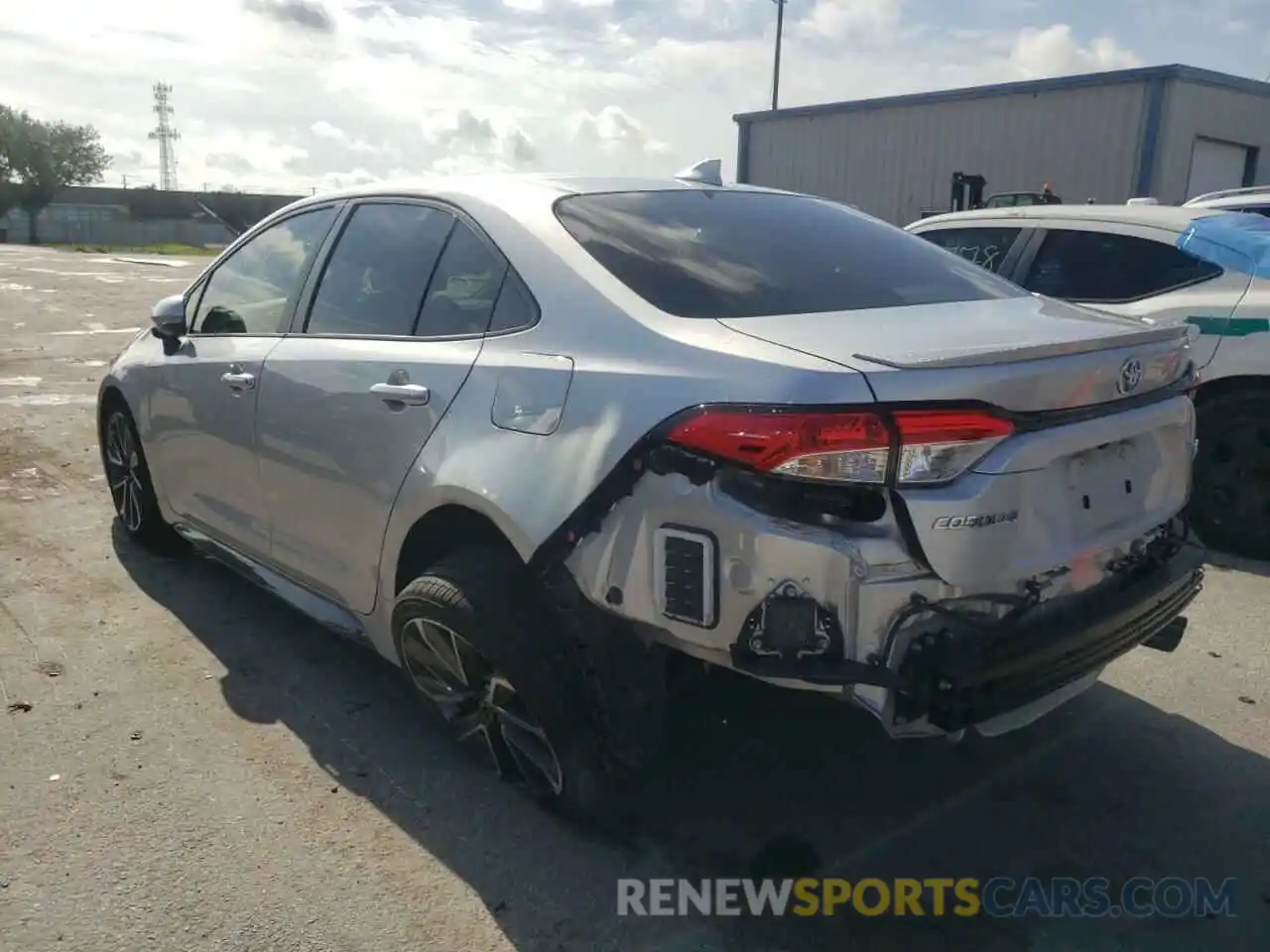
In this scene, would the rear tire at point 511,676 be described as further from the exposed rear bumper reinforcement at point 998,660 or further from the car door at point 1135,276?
the car door at point 1135,276

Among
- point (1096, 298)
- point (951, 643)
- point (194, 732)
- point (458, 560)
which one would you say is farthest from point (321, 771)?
point (1096, 298)

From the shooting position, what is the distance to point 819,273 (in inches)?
116

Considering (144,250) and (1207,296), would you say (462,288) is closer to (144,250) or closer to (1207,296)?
(1207,296)

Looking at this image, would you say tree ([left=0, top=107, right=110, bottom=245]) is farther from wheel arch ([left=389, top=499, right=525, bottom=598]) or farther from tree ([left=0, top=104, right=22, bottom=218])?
wheel arch ([left=389, top=499, right=525, bottom=598])

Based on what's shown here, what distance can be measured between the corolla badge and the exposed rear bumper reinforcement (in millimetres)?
477

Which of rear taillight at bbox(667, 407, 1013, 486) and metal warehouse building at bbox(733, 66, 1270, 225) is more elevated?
metal warehouse building at bbox(733, 66, 1270, 225)

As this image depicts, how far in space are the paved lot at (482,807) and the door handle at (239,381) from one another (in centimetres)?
99

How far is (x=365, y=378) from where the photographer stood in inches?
124

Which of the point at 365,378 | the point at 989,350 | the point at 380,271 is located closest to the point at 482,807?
the point at 365,378

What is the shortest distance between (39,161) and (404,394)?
8818cm

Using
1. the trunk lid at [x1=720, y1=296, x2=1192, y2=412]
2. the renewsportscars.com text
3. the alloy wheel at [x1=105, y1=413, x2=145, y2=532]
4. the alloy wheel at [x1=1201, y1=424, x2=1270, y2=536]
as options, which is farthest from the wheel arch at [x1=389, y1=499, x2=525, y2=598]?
the alloy wheel at [x1=1201, y1=424, x2=1270, y2=536]

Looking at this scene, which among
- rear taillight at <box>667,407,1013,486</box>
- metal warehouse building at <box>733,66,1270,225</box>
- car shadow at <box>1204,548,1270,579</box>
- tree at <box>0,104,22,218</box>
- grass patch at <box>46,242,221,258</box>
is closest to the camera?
rear taillight at <box>667,407,1013,486</box>

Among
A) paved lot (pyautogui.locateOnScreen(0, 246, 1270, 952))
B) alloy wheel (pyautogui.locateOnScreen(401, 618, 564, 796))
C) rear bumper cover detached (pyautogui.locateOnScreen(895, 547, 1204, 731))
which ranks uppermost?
rear bumper cover detached (pyautogui.locateOnScreen(895, 547, 1204, 731))

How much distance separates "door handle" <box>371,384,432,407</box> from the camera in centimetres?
292
